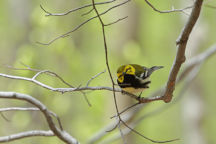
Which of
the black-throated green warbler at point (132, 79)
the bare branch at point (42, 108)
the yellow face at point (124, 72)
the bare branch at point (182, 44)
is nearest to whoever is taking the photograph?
the bare branch at point (182, 44)

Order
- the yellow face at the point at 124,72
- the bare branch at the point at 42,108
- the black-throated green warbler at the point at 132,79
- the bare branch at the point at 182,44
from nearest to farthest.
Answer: the bare branch at the point at 182,44
the bare branch at the point at 42,108
the black-throated green warbler at the point at 132,79
the yellow face at the point at 124,72

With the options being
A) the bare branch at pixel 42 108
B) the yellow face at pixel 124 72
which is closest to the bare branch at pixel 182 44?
the bare branch at pixel 42 108

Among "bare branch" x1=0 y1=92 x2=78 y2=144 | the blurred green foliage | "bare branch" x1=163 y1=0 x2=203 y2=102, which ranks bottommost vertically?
the blurred green foliage

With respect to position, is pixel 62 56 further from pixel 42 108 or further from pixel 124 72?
pixel 42 108

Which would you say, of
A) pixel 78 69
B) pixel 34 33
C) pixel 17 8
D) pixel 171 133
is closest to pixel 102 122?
pixel 78 69

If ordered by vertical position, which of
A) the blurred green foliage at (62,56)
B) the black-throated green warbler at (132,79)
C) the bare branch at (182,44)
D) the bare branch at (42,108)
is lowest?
the blurred green foliage at (62,56)

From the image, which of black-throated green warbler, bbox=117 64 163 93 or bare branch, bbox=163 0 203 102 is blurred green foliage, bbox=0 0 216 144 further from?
bare branch, bbox=163 0 203 102

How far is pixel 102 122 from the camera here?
19.4 feet

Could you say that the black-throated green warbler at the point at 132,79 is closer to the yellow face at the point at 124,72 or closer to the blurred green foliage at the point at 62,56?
the yellow face at the point at 124,72

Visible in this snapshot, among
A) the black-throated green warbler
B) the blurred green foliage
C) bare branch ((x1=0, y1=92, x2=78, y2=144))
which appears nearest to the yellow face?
the black-throated green warbler

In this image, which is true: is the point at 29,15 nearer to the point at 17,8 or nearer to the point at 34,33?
the point at 17,8

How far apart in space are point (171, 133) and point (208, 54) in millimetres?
10212

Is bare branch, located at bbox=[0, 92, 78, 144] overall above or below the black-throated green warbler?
above

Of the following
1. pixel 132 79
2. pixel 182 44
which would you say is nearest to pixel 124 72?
pixel 132 79
